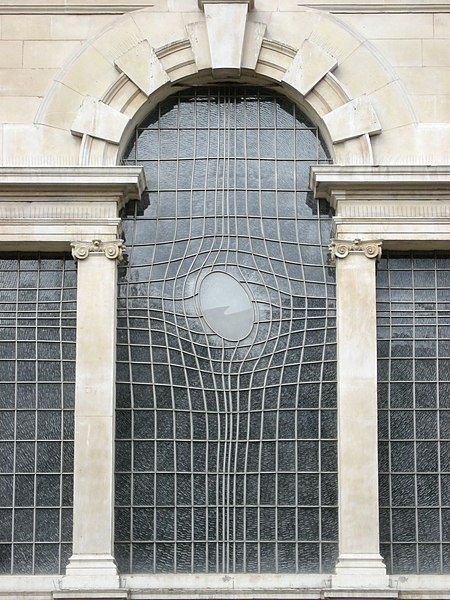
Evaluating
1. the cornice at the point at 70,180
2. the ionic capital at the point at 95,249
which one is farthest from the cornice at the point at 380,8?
the ionic capital at the point at 95,249

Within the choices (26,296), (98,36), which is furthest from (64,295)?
(98,36)

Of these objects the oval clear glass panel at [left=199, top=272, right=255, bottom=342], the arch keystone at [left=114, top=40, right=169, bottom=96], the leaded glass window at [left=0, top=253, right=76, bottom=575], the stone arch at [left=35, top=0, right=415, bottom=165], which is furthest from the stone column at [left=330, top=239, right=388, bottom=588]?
the leaded glass window at [left=0, top=253, right=76, bottom=575]

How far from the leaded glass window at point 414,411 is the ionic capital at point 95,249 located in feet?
12.3

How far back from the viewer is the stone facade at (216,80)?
19.8m

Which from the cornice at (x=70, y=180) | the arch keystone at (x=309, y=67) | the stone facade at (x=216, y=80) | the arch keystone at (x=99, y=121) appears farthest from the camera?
the arch keystone at (x=309, y=67)

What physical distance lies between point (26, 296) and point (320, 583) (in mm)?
5712

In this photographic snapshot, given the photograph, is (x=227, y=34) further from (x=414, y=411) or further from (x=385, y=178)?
(x=414, y=411)

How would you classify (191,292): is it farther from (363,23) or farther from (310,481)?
(363,23)

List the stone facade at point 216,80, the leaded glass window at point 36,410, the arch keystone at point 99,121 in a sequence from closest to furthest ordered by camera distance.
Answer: the stone facade at point 216,80 < the leaded glass window at point 36,410 < the arch keystone at point 99,121

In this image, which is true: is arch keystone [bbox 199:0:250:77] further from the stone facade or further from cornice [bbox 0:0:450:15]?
cornice [bbox 0:0:450:15]

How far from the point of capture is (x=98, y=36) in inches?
827

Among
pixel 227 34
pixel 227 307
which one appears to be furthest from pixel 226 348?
pixel 227 34

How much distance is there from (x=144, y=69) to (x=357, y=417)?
574 cm

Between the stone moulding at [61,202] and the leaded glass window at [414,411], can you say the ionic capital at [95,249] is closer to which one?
the stone moulding at [61,202]
